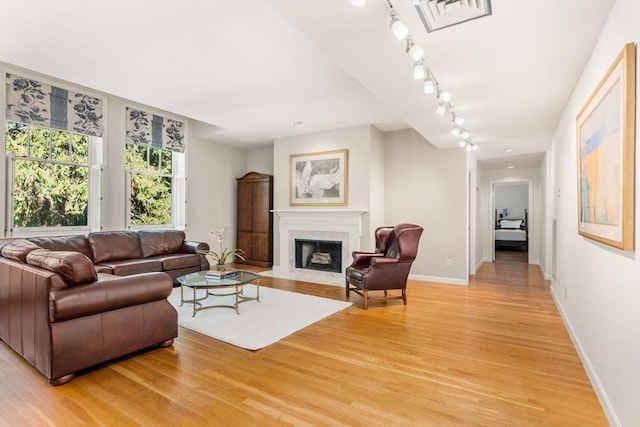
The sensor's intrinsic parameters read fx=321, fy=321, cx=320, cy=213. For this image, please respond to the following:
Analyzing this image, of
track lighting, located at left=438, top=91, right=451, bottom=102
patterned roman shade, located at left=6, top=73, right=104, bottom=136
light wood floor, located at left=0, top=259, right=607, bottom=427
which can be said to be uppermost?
patterned roman shade, located at left=6, top=73, right=104, bottom=136

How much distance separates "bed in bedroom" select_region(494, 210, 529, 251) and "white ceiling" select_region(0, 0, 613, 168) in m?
5.84

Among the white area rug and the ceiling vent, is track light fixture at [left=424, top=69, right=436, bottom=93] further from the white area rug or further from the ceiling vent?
the white area rug

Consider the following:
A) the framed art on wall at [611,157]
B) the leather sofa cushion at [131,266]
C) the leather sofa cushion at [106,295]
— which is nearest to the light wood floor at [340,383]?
the leather sofa cushion at [106,295]

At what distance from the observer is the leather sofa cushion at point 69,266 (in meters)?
2.12

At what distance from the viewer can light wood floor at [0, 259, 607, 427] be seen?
1798mm

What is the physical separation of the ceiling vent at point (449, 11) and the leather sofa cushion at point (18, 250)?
3.29m

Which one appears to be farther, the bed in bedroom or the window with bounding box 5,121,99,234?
the bed in bedroom

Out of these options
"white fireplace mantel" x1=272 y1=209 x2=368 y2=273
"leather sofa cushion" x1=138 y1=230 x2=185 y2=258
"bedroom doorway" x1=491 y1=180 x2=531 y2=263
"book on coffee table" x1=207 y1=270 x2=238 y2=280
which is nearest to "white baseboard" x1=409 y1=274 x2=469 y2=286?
"white fireplace mantel" x1=272 y1=209 x2=368 y2=273

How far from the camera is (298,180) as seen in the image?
624 centimetres

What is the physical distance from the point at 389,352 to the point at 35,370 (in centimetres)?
261

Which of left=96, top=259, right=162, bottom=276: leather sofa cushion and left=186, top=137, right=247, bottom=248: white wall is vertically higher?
left=186, top=137, right=247, bottom=248: white wall

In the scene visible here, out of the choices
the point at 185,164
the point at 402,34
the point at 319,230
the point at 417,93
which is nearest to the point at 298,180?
the point at 319,230

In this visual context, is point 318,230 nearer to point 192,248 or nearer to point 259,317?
point 192,248

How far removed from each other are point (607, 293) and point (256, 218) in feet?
19.7
